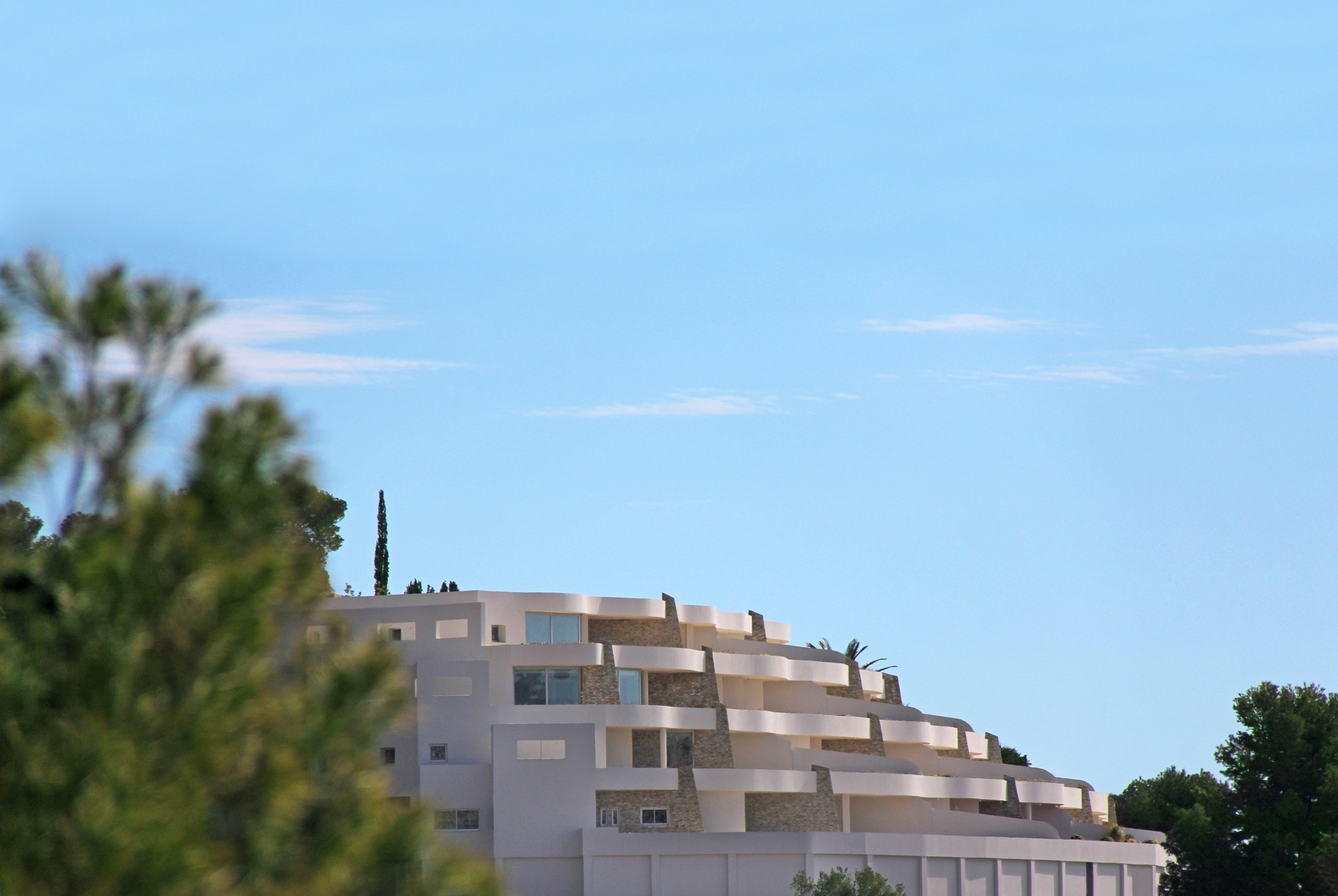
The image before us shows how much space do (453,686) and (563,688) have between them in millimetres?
4422

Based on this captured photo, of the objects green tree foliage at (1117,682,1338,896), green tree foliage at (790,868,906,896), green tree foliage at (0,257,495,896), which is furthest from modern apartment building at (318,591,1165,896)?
green tree foliage at (0,257,495,896)

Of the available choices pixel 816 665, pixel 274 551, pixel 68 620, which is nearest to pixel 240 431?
pixel 274 551

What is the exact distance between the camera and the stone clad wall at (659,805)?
68500 millimetres

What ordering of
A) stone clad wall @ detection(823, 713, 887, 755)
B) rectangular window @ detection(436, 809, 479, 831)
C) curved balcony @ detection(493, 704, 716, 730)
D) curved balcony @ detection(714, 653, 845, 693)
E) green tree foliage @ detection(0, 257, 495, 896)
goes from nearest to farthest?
green tree foliage @ detection(0, 257, 495, 896) → rectangular window @ detection(436, 809, 479, 831) → curved balcony @ detection(493, 704, 716, 730) → curved balcony @ detection(714, 653, 845, 693) → stone clad wall @ detection(823, 713, 887, 755)

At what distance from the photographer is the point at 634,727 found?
231ft

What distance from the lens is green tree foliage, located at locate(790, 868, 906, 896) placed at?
6506cm

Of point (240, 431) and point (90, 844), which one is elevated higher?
point (240, 431)

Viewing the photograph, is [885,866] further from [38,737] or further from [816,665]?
[38,737]

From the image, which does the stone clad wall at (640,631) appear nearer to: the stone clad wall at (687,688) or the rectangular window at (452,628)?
the stone clad wall at (687,688)

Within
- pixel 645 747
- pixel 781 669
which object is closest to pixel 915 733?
pixel 781 669

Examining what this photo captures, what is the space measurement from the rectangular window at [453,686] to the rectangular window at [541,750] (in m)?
2.94

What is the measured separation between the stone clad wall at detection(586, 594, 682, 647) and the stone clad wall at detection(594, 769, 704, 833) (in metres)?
6.81

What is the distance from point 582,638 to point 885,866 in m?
14.9

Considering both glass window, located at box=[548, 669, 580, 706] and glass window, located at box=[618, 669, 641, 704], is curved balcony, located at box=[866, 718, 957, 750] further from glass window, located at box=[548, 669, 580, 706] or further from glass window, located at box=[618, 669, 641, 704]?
glass window, located at box=[548, 669, 580, 706]
